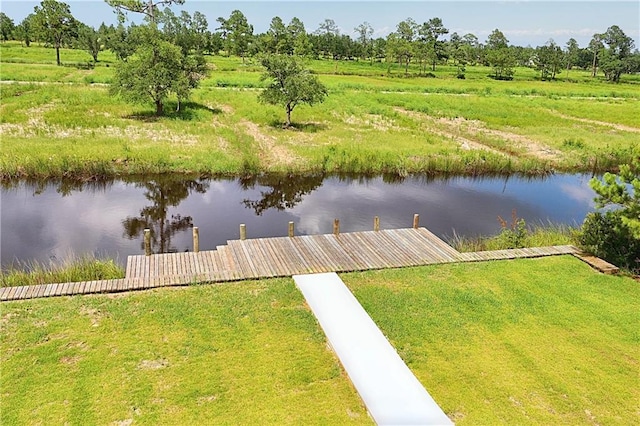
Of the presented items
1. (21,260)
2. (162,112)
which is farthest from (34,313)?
(162,112)

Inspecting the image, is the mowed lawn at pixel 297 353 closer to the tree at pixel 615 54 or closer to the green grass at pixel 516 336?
the green grass at pixel 516 336

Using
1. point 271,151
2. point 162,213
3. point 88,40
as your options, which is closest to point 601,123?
point 271,151

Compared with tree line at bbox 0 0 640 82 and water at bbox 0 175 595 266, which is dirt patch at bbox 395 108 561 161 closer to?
water at bbox 0 175 595 266

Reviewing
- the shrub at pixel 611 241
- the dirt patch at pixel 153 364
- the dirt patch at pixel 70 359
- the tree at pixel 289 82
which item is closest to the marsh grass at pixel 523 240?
the shrub at pixel 611 241

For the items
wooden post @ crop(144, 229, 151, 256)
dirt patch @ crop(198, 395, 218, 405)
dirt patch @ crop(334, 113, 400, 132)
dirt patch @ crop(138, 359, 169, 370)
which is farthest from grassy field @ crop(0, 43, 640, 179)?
dirt patch @ crop(138, 359, 169, 370)

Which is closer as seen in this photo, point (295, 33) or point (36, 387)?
point (36, 387)

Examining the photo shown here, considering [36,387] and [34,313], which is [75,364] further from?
[34,313]

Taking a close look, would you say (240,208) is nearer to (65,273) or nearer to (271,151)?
(271,151)
